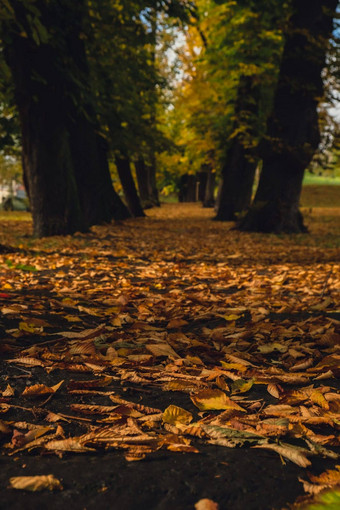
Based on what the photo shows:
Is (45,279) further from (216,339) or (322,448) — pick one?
(322,448)

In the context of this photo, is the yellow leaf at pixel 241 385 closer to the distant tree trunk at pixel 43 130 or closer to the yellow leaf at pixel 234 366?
the yellow leaf at pixel 234 366

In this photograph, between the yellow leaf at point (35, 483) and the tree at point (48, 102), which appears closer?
the yellow leaf at point (35, 483)

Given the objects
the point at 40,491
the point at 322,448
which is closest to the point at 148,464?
the point at 40,491

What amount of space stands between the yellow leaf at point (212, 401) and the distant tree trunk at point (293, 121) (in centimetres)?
909

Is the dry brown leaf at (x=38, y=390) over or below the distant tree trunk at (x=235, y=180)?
below

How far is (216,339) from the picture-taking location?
271 centimetres

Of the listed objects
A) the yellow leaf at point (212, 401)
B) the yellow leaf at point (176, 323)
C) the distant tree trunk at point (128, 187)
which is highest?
the distant tree trunk at point (128, 187)

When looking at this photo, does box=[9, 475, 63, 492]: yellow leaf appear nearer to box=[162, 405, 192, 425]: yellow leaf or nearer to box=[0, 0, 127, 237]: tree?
box=[162, 405, 192, 425]: yellow leaf

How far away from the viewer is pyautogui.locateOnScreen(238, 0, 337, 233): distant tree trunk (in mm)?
9898

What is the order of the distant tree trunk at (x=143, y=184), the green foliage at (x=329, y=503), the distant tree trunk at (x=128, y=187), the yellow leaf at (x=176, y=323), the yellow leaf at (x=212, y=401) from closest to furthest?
the green foliage at (x=329, y=503) → the yellow leaf at (x=212, y=401) → the yellow leaf at (x=176, y=323) → the distant tree trunk at (x=128, y=187) → the distant tree trunk at (x=143, y=184)

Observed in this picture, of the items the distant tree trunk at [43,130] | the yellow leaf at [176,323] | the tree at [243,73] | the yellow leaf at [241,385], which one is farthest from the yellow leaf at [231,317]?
the tree at [243,73]

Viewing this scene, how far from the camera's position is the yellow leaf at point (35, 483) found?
3.42 ft

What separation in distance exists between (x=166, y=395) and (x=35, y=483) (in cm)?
82

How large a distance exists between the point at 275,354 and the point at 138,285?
227cm
